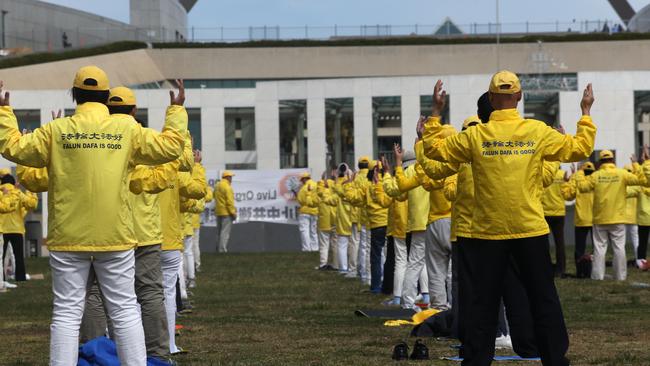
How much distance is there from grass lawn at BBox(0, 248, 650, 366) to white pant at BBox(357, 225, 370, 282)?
0.74ft

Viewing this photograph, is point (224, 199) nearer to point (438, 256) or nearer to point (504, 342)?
point (438, 256)

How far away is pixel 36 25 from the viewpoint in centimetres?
7700

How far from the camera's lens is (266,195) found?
129 ft

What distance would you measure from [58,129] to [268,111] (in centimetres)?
4056

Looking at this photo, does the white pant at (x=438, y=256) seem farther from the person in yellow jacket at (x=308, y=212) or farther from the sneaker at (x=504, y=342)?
the person in yellow jacket at (x=308, y=212)

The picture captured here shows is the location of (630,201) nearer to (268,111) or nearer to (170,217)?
(170,217)

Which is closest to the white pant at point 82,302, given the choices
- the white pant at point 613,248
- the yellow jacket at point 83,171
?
the yellow jacket at point 83,171

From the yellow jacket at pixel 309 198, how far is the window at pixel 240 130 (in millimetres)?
19328

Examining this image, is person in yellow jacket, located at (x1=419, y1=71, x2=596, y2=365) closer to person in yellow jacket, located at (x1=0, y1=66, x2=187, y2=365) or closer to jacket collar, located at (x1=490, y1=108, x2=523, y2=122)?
jacket collar, located at (x1=490, y1=108, x2=523, y2=122)

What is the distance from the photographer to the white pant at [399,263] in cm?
1617

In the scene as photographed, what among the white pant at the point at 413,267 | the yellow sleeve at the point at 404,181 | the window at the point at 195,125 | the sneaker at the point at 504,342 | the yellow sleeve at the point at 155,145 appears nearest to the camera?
the yellow sleeve at the point at 155,145

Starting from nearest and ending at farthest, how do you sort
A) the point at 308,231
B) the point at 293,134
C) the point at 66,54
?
the point at 308,231 < the point at 293,134 < the point at 66,54

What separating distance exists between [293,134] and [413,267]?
38478mm

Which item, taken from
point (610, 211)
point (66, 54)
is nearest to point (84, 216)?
point (610, 211)
